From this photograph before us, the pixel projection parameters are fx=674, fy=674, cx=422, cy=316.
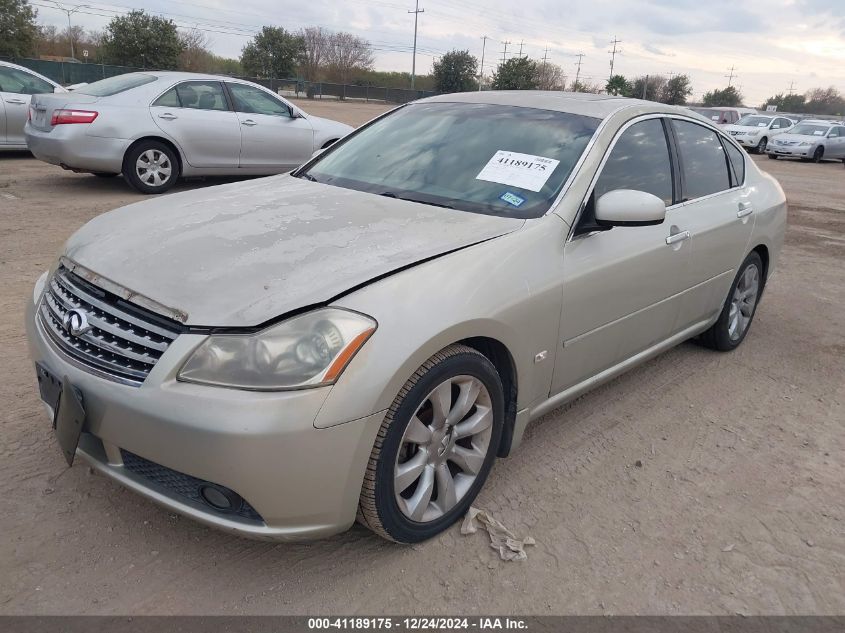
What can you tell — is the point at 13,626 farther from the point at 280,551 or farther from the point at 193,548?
the point at 280,551

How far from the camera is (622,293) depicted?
122 inches

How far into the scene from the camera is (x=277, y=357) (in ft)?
6.51

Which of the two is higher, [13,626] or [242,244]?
[242,244]

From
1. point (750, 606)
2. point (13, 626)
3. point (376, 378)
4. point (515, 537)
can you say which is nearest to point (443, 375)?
point (376, 378)

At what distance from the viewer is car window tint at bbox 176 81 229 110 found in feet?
27.7

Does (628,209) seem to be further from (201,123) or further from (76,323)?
(201,123)

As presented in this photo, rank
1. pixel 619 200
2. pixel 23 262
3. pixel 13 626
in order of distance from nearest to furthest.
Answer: pixel 13 626, pixel 619 200, pixel 23 262

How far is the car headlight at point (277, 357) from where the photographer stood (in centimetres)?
197

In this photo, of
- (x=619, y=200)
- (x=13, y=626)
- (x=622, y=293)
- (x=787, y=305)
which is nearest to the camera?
(x=13, y=626)

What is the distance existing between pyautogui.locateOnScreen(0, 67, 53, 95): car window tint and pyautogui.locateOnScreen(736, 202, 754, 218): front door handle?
10.3 m

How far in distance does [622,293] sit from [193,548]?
6.86 feet

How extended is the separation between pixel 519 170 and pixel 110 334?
1827 mm

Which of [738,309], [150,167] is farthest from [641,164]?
[150,167]

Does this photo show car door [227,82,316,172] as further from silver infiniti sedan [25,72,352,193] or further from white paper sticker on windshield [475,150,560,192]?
white paper sticker on windshield [475,150,560,192]
